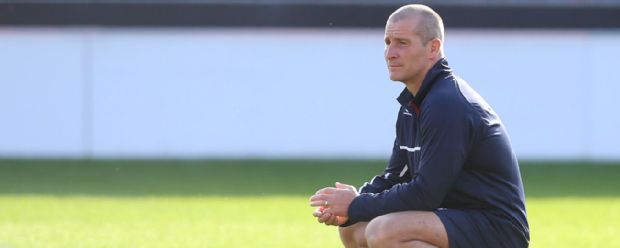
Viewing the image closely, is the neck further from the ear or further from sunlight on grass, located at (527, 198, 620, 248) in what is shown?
sunlight on grass, located at (527, 198, 620, 248)

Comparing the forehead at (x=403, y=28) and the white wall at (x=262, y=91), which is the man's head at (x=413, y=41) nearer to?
the forehead at (x=403, y=28)

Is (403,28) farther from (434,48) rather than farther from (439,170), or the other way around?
(439,170)

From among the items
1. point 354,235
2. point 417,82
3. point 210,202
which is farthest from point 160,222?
point 417,82

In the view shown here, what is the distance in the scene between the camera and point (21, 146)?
20062mm

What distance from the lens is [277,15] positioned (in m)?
20.1

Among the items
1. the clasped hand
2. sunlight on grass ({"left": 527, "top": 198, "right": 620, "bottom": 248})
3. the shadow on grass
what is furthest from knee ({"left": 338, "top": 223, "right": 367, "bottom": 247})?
the shadow on grass

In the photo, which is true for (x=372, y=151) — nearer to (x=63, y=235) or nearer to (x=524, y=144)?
(x=524, y=144)

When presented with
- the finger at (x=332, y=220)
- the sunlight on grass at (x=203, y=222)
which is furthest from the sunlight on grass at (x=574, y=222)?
the finger at (x=332, y=220)

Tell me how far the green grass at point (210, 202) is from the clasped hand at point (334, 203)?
9.65ft

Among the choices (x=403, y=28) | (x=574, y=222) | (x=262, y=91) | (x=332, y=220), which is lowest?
(x=262, y=91)

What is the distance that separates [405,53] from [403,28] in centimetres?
11

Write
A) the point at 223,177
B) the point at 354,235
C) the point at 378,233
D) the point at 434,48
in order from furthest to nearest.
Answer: the point at 223,177, the point at 354,235, the point at 434,48, the point at 378,233

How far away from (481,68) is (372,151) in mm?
2234

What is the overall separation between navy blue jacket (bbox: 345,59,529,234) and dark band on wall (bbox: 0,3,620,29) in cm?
1448
